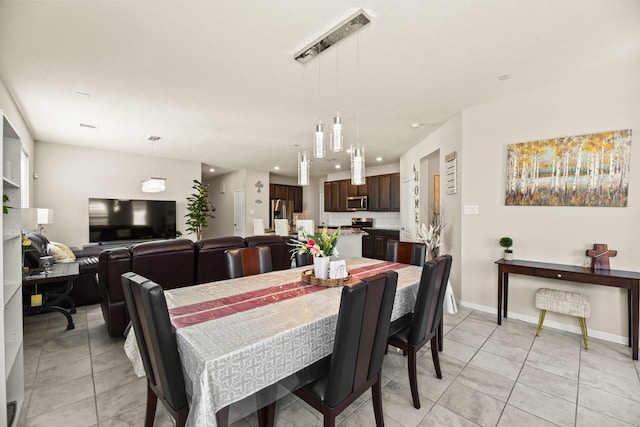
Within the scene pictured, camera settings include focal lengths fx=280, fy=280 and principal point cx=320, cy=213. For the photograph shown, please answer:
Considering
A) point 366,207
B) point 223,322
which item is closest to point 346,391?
point 223,322

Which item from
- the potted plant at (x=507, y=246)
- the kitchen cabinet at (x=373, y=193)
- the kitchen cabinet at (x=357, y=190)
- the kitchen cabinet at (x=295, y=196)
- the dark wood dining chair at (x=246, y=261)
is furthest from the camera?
the kitchen cabinet at (x=295, y=196)

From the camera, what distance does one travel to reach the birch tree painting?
274 centimetres

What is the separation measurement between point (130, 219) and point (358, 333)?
654cm

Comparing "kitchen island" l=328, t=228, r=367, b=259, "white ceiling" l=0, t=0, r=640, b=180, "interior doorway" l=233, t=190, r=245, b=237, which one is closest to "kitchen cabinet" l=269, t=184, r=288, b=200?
"interior doorway" l=233, t=190, r=245, b=237

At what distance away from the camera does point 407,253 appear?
10.0 ft

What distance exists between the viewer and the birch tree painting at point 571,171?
2.74 meters

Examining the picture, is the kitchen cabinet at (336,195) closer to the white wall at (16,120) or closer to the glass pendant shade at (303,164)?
the glass pendant shade at (303,164)

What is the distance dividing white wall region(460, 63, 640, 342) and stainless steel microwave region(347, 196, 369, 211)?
13.7 feet

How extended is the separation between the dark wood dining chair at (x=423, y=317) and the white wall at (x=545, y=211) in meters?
1.83

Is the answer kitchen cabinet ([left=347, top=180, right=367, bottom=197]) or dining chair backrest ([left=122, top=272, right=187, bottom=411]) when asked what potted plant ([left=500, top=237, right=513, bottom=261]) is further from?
kitchen cabinet ([left=347, top=180, right=367, bottom=197])

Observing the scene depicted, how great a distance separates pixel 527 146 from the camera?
3.22 metres

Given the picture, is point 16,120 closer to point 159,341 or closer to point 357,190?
point 159,341

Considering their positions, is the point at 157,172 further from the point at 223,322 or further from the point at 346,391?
the point at 346,391

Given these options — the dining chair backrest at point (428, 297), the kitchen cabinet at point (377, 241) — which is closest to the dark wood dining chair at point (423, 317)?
the dining chair backrest at point (428, 297)
